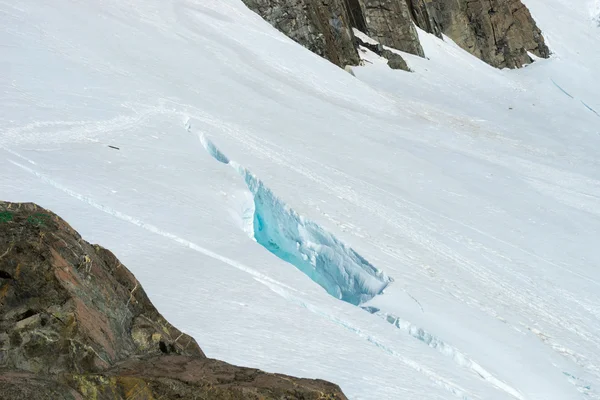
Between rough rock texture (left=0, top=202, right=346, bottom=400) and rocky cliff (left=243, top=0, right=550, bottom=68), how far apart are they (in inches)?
949

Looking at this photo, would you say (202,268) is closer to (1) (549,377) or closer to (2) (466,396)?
(2) (466,396)

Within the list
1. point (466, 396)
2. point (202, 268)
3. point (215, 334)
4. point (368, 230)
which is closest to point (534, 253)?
point (368, 230)

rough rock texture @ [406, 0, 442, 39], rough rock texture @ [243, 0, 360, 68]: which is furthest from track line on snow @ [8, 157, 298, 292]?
rough rock texture @ [406, 0, 442, 39]

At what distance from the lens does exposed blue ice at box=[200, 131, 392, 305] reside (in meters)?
10.9

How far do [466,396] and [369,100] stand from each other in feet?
57.3

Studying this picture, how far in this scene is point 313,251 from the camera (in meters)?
11.4

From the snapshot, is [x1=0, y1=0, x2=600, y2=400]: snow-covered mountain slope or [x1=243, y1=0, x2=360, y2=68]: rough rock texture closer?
[x1=0, y1=0, x2=600, y2=400]: snow-covered mountain slope

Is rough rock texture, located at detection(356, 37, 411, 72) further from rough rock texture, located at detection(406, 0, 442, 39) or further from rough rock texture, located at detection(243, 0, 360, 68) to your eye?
rough rock texture, located at detection(406, 0, 442, 39)

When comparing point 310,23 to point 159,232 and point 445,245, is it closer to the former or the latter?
point 445,245

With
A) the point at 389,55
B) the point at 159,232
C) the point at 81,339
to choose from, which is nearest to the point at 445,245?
the point at 159,232

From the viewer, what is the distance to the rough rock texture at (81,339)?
406 cm

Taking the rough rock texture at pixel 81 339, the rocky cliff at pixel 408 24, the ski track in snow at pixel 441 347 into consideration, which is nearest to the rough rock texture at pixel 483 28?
the rocky cliff at pixel 408 24

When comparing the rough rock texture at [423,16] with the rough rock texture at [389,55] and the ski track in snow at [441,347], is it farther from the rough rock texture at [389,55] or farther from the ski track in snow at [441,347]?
the ski track in snow at [441,347]

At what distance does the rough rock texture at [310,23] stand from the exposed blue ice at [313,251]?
16.7 m
